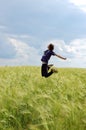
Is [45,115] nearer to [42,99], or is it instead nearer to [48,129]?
[48,129]

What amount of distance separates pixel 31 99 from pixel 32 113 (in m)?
0.59

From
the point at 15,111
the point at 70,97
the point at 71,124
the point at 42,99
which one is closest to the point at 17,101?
the point at 15,111

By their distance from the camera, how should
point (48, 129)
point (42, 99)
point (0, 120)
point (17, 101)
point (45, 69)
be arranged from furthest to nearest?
point (45, 69), point (42, 99), point (17, 101), point (0, 120), point (48, 129)

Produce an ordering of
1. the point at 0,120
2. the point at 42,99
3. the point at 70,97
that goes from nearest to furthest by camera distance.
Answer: the point at 0,120
the point at 42,99
the point at 70,97

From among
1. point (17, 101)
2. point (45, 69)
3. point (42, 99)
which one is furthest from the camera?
point (45, 69)

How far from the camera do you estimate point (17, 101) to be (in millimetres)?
6500

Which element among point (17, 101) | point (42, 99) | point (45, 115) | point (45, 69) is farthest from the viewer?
point (45, 69)

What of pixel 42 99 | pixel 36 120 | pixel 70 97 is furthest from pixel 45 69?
pixel 36 120

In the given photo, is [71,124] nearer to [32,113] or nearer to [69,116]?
[69,116]

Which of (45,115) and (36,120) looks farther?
(36,120)

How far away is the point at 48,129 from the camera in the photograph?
520 cm

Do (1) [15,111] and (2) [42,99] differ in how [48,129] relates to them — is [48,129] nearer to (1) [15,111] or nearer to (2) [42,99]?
(1) [15,111]

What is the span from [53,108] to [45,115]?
1.83ft

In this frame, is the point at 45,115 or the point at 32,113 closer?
the point at 45,115
